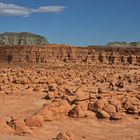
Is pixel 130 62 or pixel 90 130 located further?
pixel 130 62

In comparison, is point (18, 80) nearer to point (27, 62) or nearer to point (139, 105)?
point (139, 105)

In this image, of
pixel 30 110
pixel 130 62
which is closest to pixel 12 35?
pixel 130 62

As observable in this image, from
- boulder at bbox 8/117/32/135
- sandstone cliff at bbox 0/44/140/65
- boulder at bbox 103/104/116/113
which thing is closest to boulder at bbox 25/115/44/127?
boulder at bbox 8/117/32/135

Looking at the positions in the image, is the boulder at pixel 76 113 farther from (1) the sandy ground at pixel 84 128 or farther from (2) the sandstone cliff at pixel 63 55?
(2) the sandstone cliff at pixel 63 55

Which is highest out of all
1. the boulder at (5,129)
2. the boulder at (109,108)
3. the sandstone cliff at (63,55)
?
the sandstone cliff at (63,55)

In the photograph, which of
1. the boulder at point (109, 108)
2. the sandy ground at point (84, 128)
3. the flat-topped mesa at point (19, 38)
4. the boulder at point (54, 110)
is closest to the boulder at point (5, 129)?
the sandy ground at point (84, 128)

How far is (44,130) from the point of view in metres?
14.1

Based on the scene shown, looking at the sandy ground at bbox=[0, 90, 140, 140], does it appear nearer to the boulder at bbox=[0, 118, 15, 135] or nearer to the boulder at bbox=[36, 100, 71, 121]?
the boulder at bbox=[36, 100, 71, 121]

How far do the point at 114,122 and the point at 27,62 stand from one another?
54.0 m

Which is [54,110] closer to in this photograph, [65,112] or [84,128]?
[65,112]

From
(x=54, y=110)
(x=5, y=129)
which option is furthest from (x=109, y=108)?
(x=5, y=129)

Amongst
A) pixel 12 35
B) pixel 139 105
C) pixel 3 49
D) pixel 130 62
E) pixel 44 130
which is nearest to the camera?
pixel 44 130

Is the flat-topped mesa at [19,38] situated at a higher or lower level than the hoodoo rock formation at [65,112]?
higher

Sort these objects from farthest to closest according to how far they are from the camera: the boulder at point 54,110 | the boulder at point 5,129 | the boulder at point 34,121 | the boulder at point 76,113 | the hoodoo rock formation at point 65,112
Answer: the boulder at point 76,113, the boulder at point 54,110, the boulder at point 34,121, the hoodoo rock formation at point 65,112, the boulder at point 5,129
